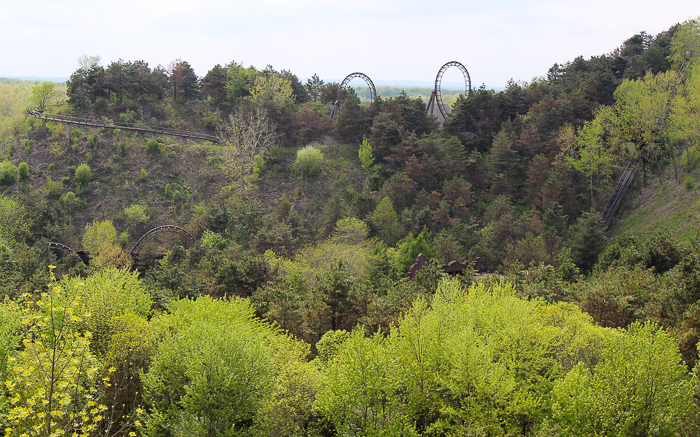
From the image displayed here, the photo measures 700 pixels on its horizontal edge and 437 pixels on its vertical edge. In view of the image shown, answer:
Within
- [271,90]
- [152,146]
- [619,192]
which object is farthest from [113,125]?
[619,192]

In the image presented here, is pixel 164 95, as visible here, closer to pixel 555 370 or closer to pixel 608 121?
pixel 608 121

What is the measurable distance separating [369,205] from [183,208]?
19971mm

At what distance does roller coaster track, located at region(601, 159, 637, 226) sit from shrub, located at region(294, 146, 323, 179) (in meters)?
28.5

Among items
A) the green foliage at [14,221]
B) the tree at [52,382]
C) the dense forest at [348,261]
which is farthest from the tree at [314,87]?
the tree at [52,382]

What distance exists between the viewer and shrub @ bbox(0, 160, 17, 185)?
49.4 meters

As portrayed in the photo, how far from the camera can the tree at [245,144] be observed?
2020 inches

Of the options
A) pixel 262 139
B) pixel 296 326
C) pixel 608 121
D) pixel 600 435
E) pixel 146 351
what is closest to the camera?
pixel 600 435

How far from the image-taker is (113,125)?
5500 centimetres

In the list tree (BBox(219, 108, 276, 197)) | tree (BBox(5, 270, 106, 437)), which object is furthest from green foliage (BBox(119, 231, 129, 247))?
tree (BBox(5, 270, 106, 437))

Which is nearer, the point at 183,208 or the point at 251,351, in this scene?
the point at 251,351

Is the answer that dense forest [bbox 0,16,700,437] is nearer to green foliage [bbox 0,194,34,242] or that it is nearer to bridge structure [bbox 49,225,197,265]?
green foliage [bbox 0,194,34,242]

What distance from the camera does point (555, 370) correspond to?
17953mm

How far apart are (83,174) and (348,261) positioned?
105 ft

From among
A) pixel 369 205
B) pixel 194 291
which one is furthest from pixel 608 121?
pixel 194 291
